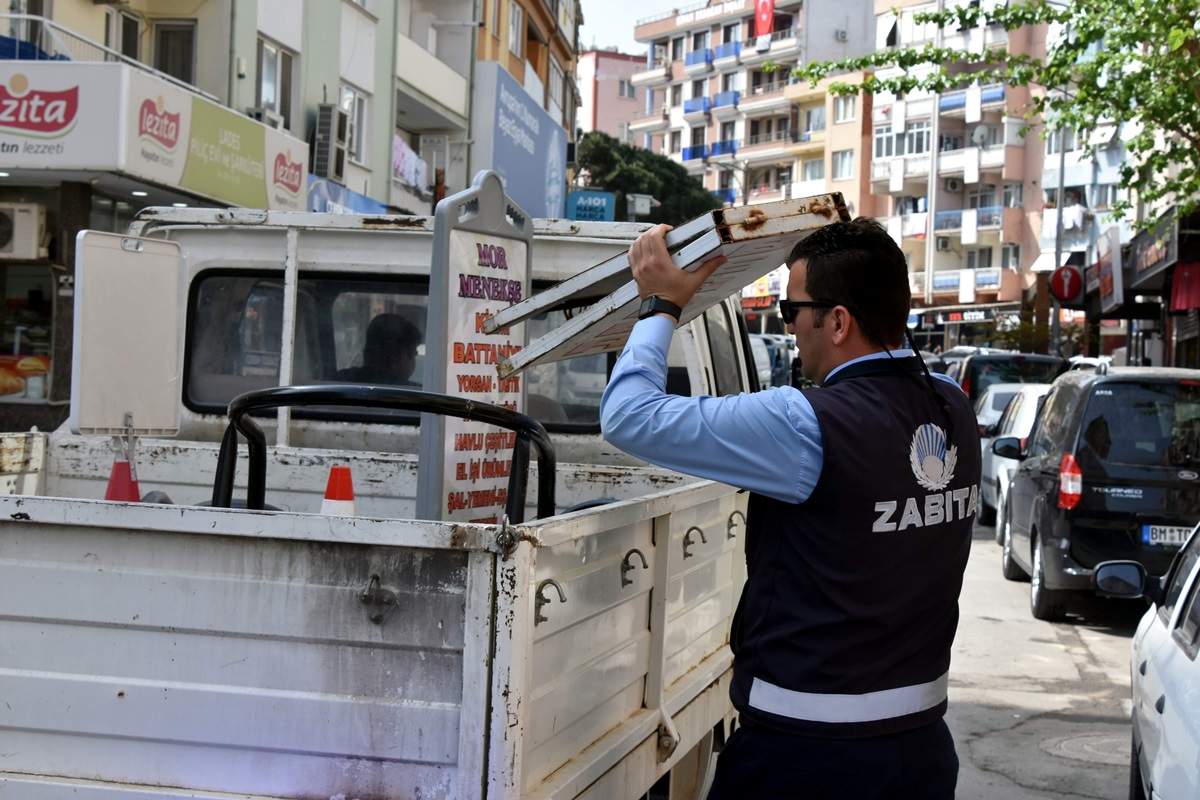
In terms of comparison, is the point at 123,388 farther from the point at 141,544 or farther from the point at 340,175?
the point at 340,175

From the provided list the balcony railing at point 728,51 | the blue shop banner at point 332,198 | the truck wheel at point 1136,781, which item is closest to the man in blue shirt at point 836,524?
the truck wheel at point 1136,781

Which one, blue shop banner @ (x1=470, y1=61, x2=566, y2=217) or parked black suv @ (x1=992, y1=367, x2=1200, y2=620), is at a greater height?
blue shop banner @ (x1=470, y1=61, x2=566, y2=217)

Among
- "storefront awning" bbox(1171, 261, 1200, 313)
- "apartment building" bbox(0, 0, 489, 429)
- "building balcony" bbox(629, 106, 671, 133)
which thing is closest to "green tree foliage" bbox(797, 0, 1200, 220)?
"storefront awning" bbox(1171, 261, 1200, 313)

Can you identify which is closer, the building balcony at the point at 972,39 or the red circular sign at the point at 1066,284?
the red circular sign at the point at 1066,284

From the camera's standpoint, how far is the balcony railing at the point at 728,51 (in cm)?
8938

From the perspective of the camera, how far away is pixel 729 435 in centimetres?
280

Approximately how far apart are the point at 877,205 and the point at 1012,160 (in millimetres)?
9875

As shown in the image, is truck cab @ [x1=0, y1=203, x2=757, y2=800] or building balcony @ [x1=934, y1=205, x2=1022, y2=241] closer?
truck cab @ [x1=0, y1=203, x2=757, y2=800]

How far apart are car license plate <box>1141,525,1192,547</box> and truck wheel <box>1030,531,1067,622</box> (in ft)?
2.74

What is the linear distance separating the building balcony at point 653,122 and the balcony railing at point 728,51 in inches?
234

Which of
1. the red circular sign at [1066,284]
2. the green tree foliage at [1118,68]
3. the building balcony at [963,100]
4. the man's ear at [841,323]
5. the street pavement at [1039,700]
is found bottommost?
the street pavement at [1039,700]

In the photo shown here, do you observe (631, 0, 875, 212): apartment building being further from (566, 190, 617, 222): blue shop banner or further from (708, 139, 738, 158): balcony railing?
(566, 190, 617, 222): blue shop banner

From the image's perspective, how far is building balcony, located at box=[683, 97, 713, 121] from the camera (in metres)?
91.3

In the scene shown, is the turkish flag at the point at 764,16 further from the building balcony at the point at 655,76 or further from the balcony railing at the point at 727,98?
the building balcony at the point at 655,76
